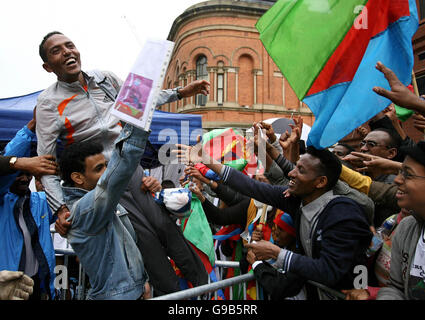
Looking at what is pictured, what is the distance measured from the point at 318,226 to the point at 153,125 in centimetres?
328

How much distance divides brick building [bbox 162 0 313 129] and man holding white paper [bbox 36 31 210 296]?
1475 cm

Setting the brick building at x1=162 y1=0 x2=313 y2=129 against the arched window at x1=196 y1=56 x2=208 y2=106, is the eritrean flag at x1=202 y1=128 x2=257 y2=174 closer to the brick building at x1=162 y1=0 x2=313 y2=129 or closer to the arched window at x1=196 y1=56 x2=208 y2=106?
the brick building at x1=162 y1=0 x2=313 y2=129

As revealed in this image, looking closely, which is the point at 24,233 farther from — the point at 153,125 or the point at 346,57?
the point at 346,57

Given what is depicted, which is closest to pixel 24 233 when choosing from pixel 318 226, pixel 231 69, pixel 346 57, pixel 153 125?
pixel 318 226

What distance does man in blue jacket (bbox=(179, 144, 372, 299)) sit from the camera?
1.76 m

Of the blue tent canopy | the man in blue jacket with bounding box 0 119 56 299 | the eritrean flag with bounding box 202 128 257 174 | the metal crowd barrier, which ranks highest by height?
the blue tent canopy

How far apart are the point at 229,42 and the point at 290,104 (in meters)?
4.84

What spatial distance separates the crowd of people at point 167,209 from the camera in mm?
1726

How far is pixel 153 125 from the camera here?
4.70m

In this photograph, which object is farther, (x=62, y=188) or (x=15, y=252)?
(x=15, y=252)

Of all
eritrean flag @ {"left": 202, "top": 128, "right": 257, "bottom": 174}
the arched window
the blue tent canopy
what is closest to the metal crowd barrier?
eritrean flag @ {"left": 202, "top": 128, "right": 257, "bottom": 174}

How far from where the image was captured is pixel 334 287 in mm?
1954

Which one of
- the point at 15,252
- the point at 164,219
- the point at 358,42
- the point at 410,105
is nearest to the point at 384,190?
the point at 410,105
